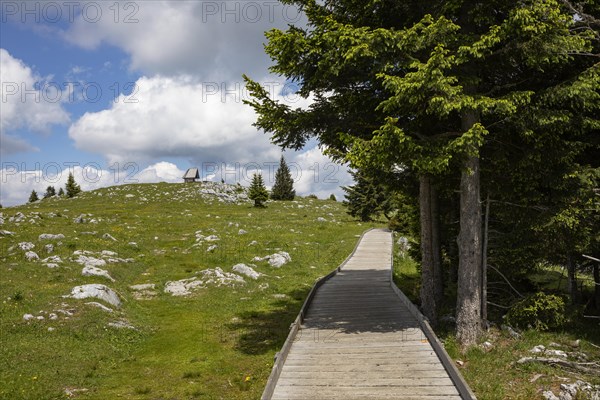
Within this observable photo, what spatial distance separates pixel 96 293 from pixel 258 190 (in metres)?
52.0

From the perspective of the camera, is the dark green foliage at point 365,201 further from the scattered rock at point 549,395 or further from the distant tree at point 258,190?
the scattered rock at point 549,395

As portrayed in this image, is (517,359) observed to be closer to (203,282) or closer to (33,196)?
(203,282)

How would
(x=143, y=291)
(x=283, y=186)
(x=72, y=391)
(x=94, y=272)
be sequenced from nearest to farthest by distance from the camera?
1. (x=72, y=391)
2. (x=143, y=291)
3. (x=94, y=272)
4. (x=283, y=186)

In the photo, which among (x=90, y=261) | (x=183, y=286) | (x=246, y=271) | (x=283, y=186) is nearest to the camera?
(x=183, y=286)

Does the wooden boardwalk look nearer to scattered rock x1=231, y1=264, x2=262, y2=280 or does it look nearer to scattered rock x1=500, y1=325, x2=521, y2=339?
scattered rock x1=500, y1=325, x2=521, y2=339

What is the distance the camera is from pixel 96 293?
17375 millimetres

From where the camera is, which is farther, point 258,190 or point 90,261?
point 258,190

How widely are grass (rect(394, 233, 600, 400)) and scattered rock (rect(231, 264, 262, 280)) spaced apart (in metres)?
12.4

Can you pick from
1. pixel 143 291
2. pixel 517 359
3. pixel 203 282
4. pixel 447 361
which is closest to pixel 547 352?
pixel 517 359

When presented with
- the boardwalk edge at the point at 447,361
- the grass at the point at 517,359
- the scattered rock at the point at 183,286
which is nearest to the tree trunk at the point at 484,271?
the grass at the point at 517,359

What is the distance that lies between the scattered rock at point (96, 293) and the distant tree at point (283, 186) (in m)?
74.3

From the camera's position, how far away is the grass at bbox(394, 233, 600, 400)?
32.7 ft

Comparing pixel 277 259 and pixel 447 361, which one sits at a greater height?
pixel 277 259

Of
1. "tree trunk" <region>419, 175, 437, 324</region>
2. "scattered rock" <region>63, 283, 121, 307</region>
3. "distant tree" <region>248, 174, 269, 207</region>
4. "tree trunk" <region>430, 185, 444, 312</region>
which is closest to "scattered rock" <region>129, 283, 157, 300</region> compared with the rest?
"scattered rock" <region>63, 283, 121, 307</region>
